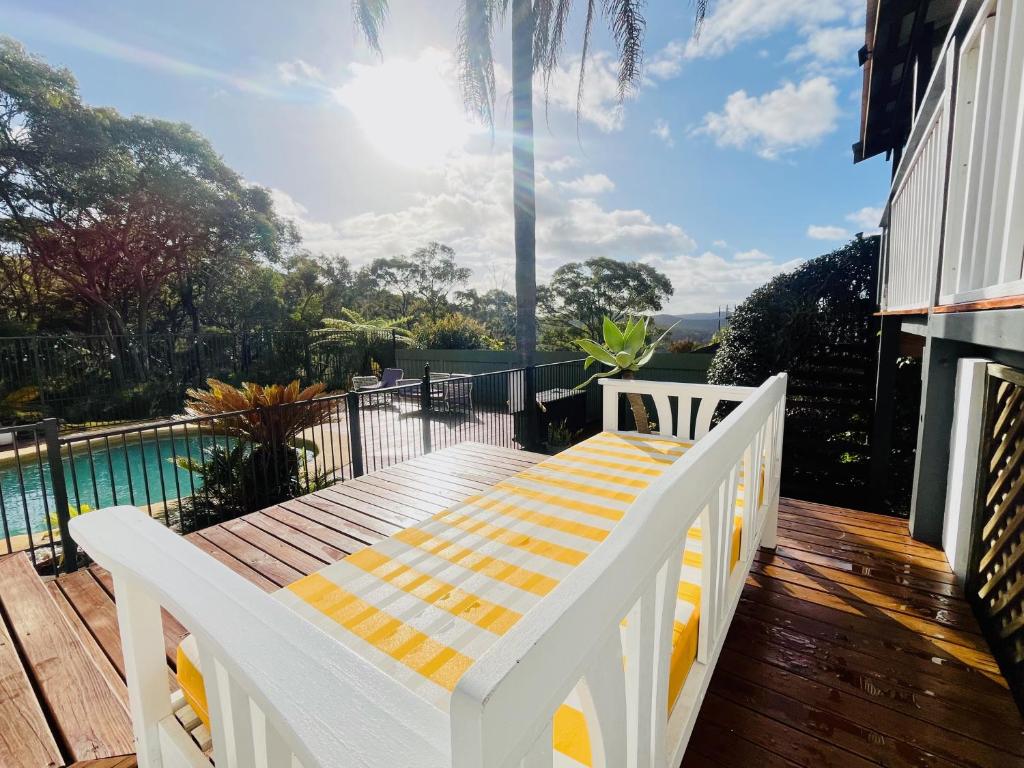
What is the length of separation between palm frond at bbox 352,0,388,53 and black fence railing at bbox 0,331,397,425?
8.77 m

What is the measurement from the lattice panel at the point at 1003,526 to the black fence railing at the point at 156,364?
13987 millimetres

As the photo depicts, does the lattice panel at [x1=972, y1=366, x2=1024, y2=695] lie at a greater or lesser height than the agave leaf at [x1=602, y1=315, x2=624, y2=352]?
lesser

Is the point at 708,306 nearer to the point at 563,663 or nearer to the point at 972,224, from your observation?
the point at 972,224

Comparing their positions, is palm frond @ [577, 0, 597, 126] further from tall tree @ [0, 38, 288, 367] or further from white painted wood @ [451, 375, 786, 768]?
tall tree @ [0, 38, 288, 367]

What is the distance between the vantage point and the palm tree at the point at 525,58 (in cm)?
611

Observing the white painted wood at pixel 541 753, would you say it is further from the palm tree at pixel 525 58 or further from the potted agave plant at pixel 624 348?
the palm tree at pixel 525 58

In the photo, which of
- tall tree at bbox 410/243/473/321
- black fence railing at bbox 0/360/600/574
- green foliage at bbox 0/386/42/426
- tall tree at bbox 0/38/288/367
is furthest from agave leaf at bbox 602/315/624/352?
tall tree at bbox 410/243/473/321

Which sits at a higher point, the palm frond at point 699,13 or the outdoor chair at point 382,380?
the palm frond at point 699,13

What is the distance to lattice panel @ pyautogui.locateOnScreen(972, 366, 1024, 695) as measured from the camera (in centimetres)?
153

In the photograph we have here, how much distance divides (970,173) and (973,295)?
47 cm

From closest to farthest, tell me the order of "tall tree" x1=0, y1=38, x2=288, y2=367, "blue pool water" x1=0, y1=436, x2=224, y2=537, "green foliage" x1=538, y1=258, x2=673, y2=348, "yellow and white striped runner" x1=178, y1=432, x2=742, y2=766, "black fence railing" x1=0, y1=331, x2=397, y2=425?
"yellow and white striped runner" x1=178, y1=432, x2=742, y2=766 → "blue pool water" x1=0, y1=436, x2=224, y2=537 → "black fence railing" x1=0, y1=331, x2=397, y2=425 → "tall tree" x1=0, y1=38, x2=288, y2=367 → "green foliage" x1=538, y1=258, x2=673, y2=348

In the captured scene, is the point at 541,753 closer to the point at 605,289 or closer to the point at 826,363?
the point at 826,363

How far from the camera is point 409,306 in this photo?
25.2 meters

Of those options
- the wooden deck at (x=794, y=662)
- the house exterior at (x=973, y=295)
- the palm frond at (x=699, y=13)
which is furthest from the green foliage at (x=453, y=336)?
the house exterior at (x=973, y=295)
